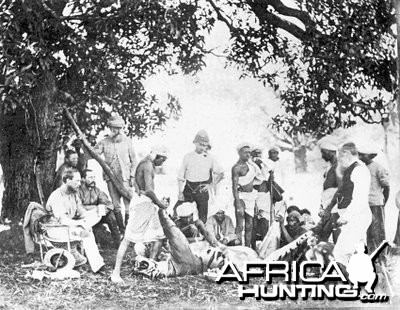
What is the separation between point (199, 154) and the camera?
476cm

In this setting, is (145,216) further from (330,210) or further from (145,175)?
(330,210)

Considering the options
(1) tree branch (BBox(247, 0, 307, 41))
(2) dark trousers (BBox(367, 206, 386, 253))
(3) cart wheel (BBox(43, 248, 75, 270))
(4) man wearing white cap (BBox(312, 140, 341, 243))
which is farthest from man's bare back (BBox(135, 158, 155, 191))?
(2) dark trousers (BBox(367, 206, 386, 253))

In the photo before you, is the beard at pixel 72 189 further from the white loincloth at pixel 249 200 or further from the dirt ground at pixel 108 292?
the white loincloth at pixel 249 200

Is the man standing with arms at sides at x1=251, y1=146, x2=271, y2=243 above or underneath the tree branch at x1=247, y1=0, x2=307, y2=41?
underneath

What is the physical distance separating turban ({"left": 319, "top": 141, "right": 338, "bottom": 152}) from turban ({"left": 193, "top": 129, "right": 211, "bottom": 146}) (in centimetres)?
96

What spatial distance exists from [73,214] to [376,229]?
Answer: 2.52m

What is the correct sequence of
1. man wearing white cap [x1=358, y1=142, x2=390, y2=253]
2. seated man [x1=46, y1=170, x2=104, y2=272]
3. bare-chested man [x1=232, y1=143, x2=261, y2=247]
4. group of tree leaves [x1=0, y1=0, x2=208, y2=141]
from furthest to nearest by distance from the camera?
man wearing white cap [x1=358, y1=142, x2=390, y2=253]
bare-chested man [x1=232, y1=143, x2=261, y2=247]
seated man [x1=46, y1=170, x2=104, y2=272]
group of tree leaves [x1=0, y1=0, x2=208, y2=141]

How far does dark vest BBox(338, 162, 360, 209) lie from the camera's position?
15.9ft

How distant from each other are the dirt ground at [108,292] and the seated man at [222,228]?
0.36 m

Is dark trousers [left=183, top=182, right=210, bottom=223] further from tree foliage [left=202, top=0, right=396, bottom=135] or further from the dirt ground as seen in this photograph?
tree foliage [left=202, top=0, right=396, bottom=135]

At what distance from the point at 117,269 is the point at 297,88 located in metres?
2.13

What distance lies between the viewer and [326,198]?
482 centimetres

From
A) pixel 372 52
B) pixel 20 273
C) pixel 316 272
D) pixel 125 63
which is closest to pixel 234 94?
pixel 125 63

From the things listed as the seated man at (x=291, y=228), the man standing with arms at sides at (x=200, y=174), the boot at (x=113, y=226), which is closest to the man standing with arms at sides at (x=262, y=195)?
the seated man at (x=291, y=228)
